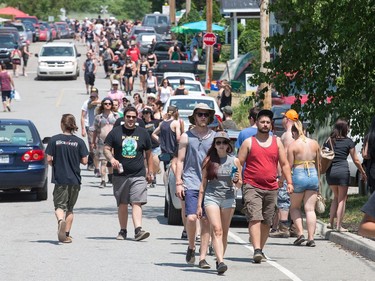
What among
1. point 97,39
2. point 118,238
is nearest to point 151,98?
point 118,238

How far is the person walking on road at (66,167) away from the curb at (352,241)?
358cm

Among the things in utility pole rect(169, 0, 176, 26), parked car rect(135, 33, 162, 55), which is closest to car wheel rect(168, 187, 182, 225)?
parked car rect(135, 33, 162, 55)

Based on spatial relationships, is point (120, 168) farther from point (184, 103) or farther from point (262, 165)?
point (184, 103)

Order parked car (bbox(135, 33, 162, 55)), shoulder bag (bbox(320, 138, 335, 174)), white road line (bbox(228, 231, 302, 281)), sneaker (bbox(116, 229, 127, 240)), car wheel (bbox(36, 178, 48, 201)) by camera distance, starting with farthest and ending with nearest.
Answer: parked car (bbox(135, 33, 162, 55)), car wheel (bbox(36, 178, 48, 201)), shoulder bag (bbox(320, 138, 335, 174)), sneaker (bbox(116, 229, 127, 240)), white road line (bbox(228, 231, 302, 281))

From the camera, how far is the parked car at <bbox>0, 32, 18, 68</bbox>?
57.9 m

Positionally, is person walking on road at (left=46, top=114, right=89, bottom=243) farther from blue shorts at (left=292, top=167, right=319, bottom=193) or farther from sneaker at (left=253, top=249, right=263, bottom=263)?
sneaker at (left=253, top=249, right=263, bottom=263)

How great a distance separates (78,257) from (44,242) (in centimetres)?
163

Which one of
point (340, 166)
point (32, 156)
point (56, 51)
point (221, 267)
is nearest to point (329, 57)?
point (340, 166)

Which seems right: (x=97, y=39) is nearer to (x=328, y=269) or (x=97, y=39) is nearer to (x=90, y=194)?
(x=90, y=194)

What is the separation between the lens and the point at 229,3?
2309 inches

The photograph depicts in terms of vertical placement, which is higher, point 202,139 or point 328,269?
point 202,139

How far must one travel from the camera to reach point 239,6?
2297 inches

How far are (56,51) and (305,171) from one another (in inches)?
1557

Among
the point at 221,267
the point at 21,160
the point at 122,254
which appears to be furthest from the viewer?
the point at 21,160
